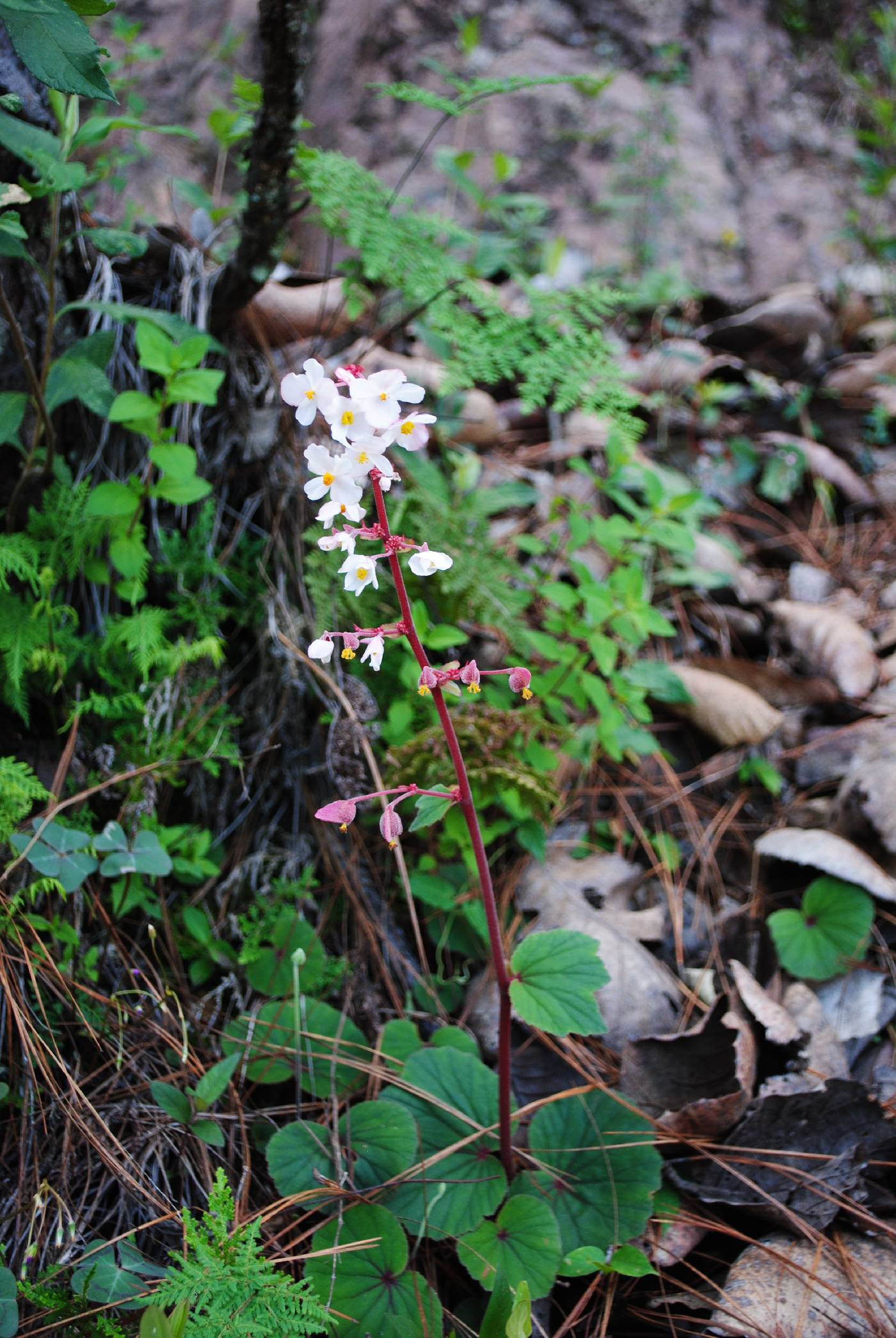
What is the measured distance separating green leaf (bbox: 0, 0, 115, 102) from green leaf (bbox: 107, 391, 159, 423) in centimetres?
66

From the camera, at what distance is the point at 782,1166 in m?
1.81

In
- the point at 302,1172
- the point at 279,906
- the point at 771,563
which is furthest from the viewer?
the point at 771,563

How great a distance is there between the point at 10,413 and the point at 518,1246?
2144 mm

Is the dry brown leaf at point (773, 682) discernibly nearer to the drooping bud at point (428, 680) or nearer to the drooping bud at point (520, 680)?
the drooping bud at point (520, 680)

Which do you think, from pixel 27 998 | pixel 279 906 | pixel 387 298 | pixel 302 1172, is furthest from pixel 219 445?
pixel 302 1172

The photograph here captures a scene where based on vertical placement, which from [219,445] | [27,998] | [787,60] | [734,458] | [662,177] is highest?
[787,60]

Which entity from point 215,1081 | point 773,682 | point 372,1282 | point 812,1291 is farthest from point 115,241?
point 812,1291

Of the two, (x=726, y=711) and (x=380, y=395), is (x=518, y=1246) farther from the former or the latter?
(x=726, y=711)

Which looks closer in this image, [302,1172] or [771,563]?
[302,1172]

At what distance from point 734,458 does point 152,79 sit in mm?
3978

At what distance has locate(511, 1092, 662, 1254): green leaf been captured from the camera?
67.5 inches

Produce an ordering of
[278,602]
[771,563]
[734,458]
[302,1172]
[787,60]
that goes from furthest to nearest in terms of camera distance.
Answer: [787,60], [734,458], [771,563], [278,602], [302,1172]

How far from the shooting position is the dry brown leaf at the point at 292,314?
2.66 meters

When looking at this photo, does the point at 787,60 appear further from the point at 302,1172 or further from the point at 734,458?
the point at 302,1172
